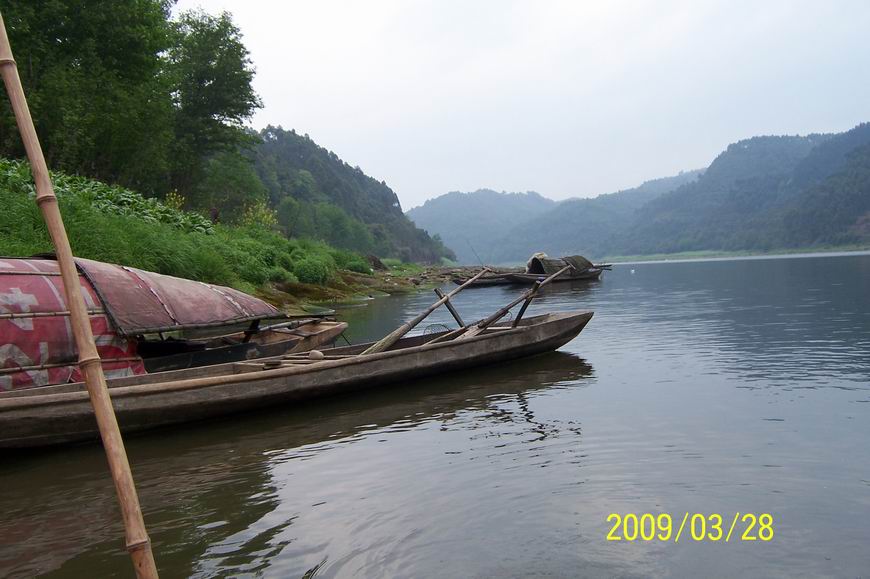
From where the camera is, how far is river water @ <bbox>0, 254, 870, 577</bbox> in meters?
4.38

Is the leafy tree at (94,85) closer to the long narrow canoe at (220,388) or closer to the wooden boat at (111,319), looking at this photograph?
the wooden boat at (111,319)

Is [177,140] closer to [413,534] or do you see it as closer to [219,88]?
[219,88]

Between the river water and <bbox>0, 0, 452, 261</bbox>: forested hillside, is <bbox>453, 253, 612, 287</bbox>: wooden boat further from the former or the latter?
the river water

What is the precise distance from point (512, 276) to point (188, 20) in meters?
25.8

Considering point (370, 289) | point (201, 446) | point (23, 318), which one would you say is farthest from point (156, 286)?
point (370, 289)

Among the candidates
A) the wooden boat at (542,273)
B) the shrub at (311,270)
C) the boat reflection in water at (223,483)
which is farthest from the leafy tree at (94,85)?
the wooden boat at (542,273)

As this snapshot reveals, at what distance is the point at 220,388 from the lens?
25.9ft

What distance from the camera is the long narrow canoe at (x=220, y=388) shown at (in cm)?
686

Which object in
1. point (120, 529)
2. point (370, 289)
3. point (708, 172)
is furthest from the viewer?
point (708, 172)

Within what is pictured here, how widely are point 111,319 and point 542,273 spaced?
116 ft

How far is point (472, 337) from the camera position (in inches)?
429
